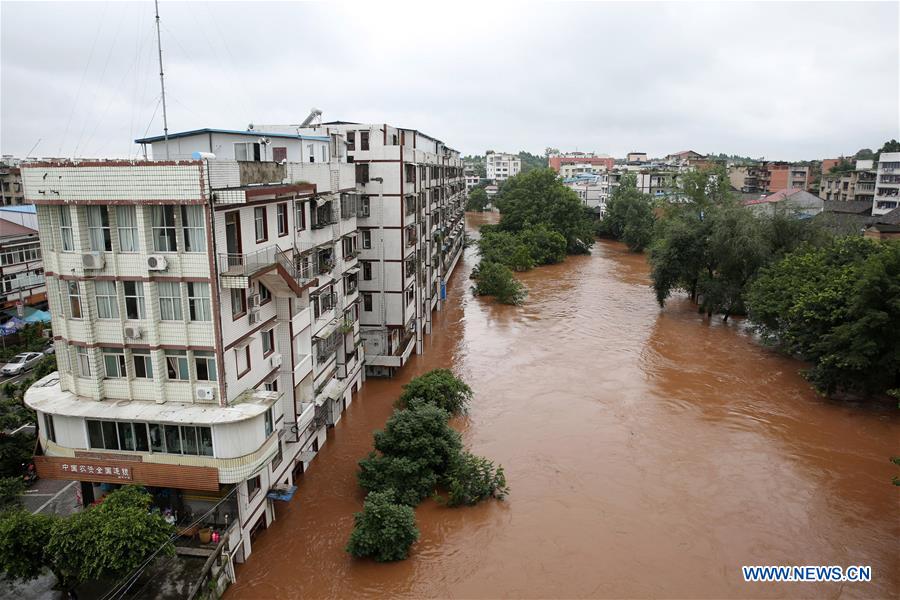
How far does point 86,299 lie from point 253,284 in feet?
9.84

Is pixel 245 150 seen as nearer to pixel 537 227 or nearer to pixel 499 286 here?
pixel 499 286

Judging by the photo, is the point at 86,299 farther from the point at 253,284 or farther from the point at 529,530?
the point at 529,530

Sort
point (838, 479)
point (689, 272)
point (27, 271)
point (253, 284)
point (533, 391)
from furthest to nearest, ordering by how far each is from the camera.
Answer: point (689, 272) < point (27, 271) < point (533, 391) < point (838, 479) < point (253, 284)

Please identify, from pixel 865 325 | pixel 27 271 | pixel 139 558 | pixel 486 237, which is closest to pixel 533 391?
pixel 865 325

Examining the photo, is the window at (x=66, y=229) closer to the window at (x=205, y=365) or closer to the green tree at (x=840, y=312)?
the window at (x=205, y=365)

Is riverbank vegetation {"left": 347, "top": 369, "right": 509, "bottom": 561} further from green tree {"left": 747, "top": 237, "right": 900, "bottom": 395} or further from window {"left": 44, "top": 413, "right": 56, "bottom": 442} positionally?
green tree {"left": 747, "top": 237, "right": 900, "bottom": 395}

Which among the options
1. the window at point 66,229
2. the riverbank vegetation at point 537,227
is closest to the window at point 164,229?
the window at point 66,229

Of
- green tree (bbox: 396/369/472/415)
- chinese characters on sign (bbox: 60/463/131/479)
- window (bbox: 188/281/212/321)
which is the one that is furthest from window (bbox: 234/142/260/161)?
chinese characters on sign (bbox: 60/463/131/479)

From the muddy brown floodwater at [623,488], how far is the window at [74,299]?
6.16 metres

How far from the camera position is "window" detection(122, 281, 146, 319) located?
11.1 m

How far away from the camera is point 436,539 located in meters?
13.5

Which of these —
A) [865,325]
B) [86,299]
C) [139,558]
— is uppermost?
[86,299]

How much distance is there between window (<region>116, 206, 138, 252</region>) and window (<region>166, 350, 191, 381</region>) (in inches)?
81.0

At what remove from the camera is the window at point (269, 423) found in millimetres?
11984
